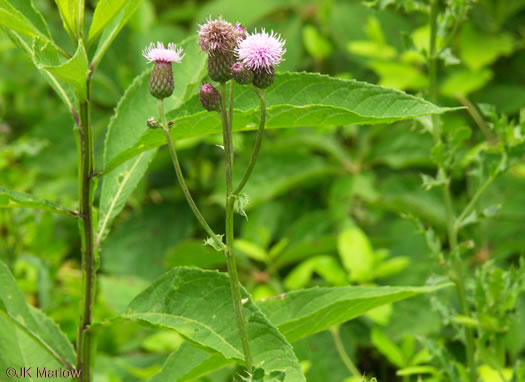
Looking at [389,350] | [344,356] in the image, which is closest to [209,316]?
[389,350]

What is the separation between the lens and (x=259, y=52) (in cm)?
81

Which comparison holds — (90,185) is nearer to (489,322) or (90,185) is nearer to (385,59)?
(489,322)

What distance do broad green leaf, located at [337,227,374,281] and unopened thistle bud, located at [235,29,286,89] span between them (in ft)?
3.51

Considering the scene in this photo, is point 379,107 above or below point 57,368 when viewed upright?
above

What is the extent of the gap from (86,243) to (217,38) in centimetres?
42

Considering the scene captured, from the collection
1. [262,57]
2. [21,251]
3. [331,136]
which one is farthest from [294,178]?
[262,57]

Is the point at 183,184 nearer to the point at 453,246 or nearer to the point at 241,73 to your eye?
the point at 241,73

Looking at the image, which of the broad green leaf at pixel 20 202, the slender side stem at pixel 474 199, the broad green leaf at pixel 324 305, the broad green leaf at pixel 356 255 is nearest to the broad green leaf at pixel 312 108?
the broad green leaf at pixel 20 202

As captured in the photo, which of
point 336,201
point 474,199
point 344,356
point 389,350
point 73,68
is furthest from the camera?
point 336,201

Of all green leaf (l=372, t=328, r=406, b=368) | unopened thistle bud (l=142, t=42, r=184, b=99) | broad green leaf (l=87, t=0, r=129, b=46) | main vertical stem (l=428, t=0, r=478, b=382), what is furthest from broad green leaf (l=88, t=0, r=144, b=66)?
green leaf (l=372, t=328, r=406, b=368)

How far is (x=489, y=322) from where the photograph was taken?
1276mm

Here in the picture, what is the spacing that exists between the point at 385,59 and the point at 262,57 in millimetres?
1843

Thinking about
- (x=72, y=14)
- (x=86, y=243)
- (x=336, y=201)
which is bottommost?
(x=86, y=243)

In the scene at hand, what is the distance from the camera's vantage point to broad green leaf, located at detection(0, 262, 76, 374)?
1.01 m
